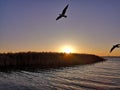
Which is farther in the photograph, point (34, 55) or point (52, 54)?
point (52, 54)

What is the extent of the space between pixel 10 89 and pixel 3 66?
18.8 m

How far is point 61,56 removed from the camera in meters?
48.7

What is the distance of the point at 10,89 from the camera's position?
1670cm

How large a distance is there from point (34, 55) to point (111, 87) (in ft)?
78.9

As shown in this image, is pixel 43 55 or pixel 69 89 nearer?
pixel 69 89

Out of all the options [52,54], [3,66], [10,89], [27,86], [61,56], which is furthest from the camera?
[61,56]

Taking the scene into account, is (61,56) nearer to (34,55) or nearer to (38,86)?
(34,55)

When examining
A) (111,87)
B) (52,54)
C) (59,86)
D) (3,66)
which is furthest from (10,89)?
(52,54)

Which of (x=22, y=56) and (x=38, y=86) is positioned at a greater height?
(x=22, y=56)

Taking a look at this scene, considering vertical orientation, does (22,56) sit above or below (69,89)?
above

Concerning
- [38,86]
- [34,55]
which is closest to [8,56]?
[34,55]

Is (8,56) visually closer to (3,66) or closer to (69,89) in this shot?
(3,66)

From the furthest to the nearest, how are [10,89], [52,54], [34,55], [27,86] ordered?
[52,54] < [34,55] < [27,86] < [10,89]

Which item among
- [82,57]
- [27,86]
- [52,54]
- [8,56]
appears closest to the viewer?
[27,86]
